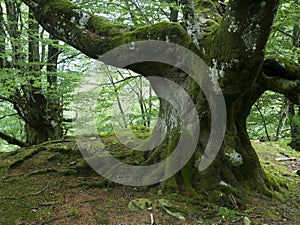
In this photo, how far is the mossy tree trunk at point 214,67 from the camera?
3553 millimetres

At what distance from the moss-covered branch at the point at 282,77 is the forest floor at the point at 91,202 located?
170 cm

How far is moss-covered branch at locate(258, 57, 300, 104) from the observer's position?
443 centimetres

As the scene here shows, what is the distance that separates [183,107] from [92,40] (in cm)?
178

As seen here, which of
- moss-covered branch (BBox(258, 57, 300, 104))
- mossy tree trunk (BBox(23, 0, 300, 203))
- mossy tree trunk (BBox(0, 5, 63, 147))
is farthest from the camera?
mossy tree trunk (BBox(0, 5, 63, 147))

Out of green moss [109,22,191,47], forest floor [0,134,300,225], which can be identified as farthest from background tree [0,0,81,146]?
green moss [109,22,191,47]

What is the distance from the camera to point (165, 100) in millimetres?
4840

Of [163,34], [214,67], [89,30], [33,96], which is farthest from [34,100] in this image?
[214,67]

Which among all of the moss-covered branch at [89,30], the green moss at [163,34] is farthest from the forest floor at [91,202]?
the green moss at [163,34]

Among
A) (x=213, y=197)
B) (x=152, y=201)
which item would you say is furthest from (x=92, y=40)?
(x=213, y=197)

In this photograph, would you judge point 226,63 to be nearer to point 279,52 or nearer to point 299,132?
point 279,52

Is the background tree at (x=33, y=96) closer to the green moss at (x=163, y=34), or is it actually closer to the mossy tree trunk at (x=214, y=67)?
the mossy tree trunk at (x=214, y=67)

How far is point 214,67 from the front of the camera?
382cm

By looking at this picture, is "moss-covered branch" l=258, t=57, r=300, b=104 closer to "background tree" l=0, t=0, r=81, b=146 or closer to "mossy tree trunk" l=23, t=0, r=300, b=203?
"mossy tree trunk" l=23, t=0, r=300, b=203

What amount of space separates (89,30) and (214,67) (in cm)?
214
